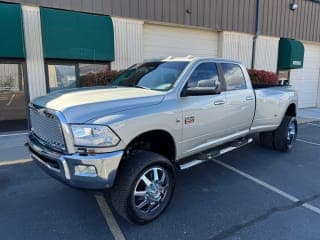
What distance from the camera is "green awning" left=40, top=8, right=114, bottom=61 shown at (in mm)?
7742

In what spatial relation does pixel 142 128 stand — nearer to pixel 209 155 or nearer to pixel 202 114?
pixel 202 114

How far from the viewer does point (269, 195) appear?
13.3ft

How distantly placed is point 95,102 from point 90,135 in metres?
0.41

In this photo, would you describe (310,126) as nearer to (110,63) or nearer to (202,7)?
(202,7)

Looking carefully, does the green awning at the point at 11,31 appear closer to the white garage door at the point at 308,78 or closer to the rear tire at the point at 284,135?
the rear tire at the point at 284,135

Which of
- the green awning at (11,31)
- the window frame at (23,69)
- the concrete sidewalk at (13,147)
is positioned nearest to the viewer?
the concrete sidewalk at (13,147)

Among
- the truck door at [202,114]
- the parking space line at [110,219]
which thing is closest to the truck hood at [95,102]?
the truck door at [202,114]

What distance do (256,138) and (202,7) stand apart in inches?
242

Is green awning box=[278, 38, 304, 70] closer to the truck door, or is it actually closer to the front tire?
the truck door

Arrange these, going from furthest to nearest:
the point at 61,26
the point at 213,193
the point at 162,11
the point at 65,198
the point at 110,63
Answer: the point at 162,11 → the point at 110,63 → the point at 61,26 → the point at 213,193 → the point at 65,198

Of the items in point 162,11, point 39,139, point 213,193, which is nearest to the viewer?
point 39,139

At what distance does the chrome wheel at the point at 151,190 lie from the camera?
3158 mm

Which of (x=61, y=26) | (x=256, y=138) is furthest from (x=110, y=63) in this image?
(x=256, y=138)

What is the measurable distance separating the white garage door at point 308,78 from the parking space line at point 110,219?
46.0ft
